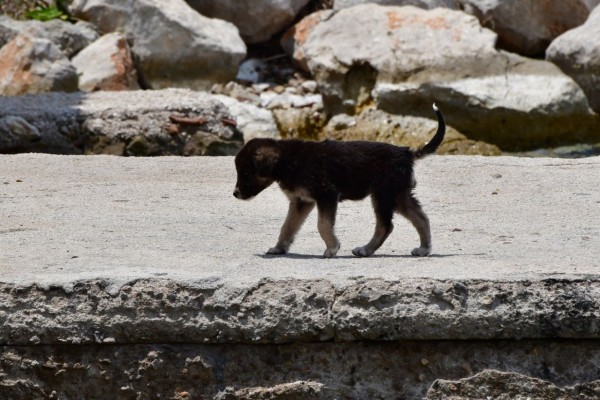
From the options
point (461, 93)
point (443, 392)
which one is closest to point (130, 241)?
point (443, 392)

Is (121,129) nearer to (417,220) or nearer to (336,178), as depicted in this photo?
(336,178)

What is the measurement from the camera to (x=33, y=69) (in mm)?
13414

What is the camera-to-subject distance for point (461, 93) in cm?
1327

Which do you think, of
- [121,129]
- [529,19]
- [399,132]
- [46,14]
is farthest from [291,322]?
[46,14]

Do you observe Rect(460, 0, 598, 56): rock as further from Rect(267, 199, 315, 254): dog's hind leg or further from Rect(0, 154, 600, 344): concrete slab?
Rect(267, 199, 315, 254): dog's hind leg

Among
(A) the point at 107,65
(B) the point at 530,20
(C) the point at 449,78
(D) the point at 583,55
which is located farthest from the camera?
(B) the point at 530,20

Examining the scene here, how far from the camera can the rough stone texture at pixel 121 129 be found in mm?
10789

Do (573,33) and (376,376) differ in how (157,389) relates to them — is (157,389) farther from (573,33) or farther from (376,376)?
(573,33)

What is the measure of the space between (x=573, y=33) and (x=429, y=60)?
1634mm

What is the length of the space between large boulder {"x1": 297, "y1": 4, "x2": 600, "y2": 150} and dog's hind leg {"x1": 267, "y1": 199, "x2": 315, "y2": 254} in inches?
287

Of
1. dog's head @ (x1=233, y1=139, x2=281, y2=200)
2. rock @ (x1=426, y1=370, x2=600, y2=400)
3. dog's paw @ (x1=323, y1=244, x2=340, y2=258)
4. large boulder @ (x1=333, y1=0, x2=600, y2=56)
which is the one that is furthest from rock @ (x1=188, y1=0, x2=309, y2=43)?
rock @ (x1=426, y1=370, x2=600, y2=400)

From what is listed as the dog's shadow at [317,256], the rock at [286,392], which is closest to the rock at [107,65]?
the dog's shadow at [317,256]

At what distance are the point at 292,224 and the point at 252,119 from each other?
25.4 ft

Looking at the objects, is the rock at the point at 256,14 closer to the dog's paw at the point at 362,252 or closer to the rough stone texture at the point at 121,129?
the rough stone texture at the point at 121,129
